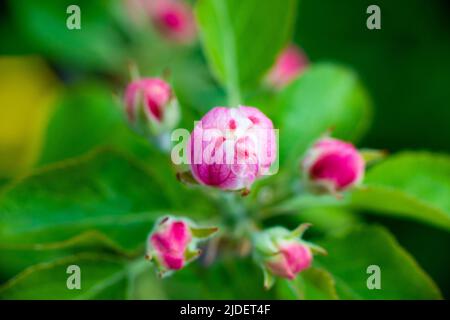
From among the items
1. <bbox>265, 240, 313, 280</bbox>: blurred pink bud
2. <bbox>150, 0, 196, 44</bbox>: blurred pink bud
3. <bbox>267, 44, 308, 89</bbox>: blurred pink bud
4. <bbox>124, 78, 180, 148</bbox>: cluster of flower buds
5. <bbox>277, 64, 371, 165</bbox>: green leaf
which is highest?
<bbox>150, 0, 196, 44</bbox>: blurred pink bud

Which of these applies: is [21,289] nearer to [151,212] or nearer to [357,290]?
[151,212]

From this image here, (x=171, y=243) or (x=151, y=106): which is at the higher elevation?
(x=151, y=106)

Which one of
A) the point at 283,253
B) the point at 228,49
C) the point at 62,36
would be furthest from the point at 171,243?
the point at 62,36

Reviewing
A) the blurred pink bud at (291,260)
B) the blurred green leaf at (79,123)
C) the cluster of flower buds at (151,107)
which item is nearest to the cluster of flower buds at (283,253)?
the blurred pink bud at (291,260)

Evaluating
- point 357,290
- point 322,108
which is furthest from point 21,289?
point 322,108

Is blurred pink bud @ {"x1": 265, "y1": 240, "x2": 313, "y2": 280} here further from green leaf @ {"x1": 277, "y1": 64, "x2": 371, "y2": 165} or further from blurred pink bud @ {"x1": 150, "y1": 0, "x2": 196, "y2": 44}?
blurred pink bud @ {"x1": 150, "y1": 0, "x2": 196, "y2": 44}

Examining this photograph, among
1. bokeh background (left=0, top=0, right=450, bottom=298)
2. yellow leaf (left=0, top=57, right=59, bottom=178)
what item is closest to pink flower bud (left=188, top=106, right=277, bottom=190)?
bokeh background (left=0, top=0, right=450, bottom=298)

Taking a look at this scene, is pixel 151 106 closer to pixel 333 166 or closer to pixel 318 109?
pixel 333 166
